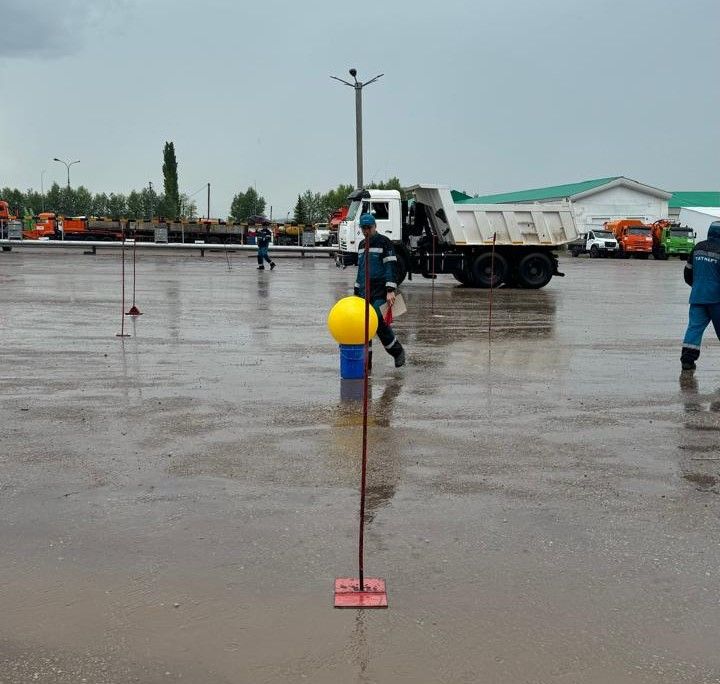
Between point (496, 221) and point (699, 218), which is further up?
point (699, 218)

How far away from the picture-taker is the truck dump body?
2566cm

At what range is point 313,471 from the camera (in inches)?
238

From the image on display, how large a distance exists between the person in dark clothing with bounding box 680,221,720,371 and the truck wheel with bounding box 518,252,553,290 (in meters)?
15.7

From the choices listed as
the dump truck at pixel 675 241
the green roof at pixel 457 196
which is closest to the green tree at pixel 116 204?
the dump truck at pixel 675 241

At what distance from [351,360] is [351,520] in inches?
173

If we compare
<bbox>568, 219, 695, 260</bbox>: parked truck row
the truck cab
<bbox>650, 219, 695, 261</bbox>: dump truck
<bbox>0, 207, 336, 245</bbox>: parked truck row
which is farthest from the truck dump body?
<bbox>0, 207, 336, 245</bbox>: parked truck row

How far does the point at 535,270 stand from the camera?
26.4m

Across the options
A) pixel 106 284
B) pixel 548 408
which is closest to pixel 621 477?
pixel 548 408

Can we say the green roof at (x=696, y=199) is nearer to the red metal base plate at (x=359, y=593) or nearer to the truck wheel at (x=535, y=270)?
the truck wheel at (x=535, y=270)

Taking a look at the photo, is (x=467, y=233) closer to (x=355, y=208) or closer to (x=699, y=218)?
(x=355, y=208)

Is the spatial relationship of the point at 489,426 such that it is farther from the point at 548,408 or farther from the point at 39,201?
the point at 39,201

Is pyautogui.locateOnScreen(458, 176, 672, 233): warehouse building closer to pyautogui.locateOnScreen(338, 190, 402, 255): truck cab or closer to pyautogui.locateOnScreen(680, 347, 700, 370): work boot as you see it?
pyautogui.locateOnScreen(338, 190, 402, 255): truck cab

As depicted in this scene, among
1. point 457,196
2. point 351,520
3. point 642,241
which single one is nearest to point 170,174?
point 642,241

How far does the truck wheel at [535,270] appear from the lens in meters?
26.3
